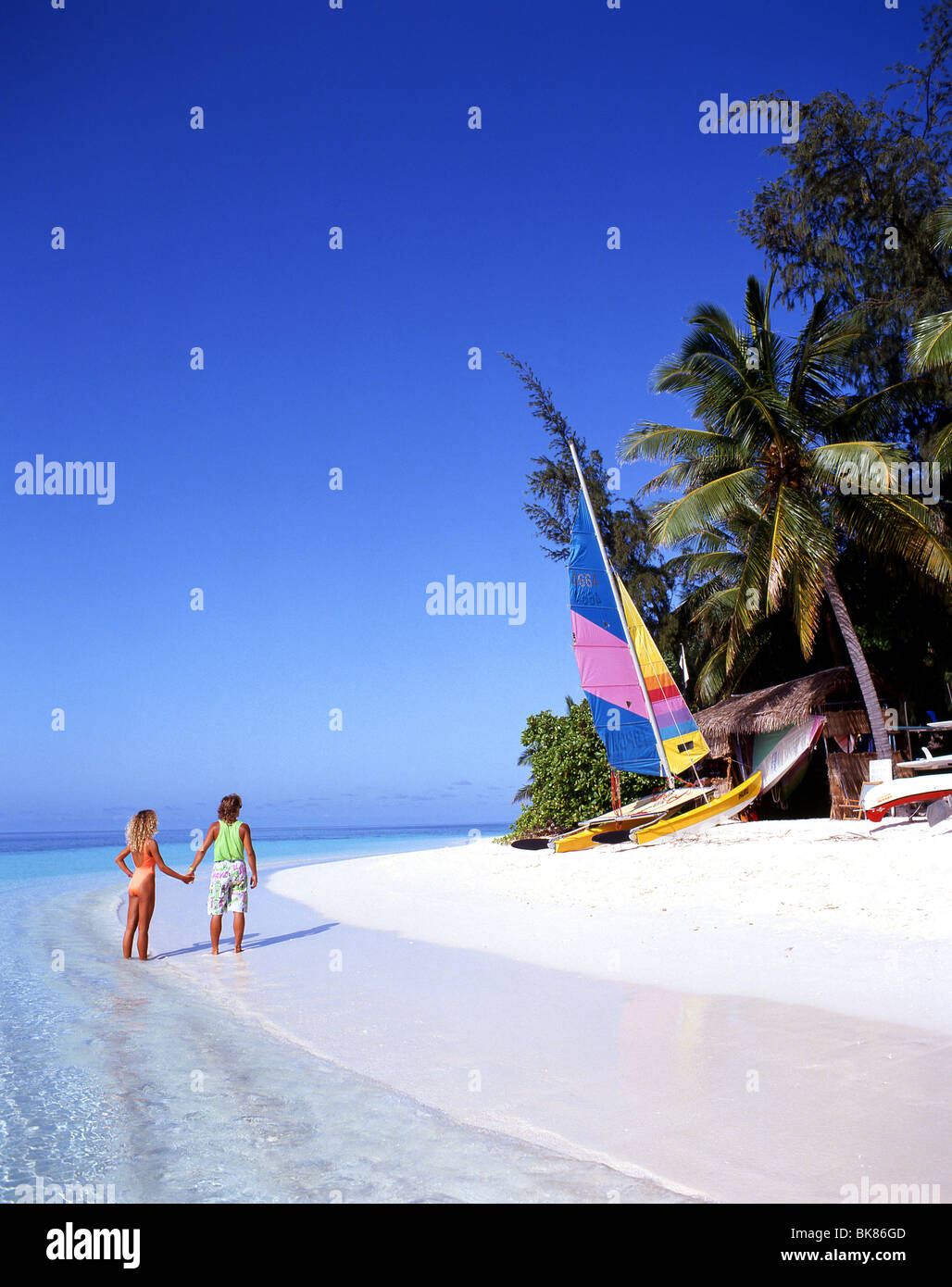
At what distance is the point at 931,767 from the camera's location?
13.0 m

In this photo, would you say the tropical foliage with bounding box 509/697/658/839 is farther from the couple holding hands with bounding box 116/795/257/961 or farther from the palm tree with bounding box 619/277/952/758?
the couple holding hands with bounding box 116/795/257/961

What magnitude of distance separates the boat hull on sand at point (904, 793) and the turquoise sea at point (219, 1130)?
30.5 ft

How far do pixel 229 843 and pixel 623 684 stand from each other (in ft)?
30.2

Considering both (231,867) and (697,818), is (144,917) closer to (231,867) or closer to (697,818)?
(231,867)

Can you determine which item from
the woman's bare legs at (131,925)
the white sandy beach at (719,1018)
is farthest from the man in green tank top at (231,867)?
the white sandy beach at (719,1018)

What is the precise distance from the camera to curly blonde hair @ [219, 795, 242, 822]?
9016mm

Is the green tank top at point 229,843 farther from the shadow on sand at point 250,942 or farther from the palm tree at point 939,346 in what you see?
the palm tree at point 939,346

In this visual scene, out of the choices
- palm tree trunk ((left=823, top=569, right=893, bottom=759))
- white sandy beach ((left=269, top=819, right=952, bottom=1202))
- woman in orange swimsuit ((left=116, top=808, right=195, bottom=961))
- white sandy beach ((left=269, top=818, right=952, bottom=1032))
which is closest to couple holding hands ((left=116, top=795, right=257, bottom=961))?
woman in orange swimsuit ((left=116, top=808, right=195, bottom=961))

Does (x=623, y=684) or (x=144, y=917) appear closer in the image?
(x=144, y=917)

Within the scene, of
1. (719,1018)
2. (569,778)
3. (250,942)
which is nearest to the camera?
(719,1018)

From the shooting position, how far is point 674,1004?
19.7 feet

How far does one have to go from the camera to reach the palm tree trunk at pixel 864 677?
15.1 metres

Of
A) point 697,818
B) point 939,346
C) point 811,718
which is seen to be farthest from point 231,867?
point 939,346
